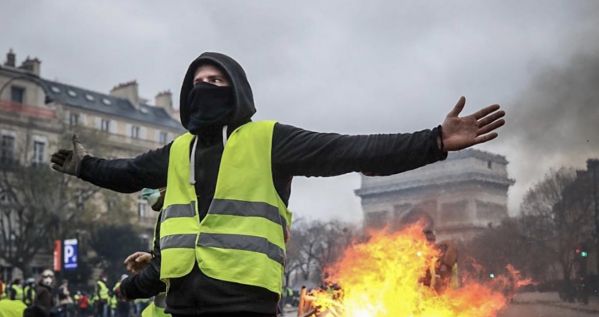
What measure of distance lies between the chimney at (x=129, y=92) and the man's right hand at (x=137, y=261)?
56.8m

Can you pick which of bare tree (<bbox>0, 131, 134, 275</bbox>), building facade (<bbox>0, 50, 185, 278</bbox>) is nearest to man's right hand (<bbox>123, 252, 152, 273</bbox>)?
bare tree (<bbox>0, 131, 134, 275</bbox>)

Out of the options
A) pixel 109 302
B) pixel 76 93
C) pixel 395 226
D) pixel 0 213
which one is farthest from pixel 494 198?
pixel 76 93

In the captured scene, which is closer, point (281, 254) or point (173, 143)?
point (281, 254)

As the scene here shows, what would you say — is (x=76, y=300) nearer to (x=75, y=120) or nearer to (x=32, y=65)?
(x=75, y=120)

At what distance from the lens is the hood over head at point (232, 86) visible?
2908 millimetres

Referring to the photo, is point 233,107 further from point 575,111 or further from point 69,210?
point 69,210

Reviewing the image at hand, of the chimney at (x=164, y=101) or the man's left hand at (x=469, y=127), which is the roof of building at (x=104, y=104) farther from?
the man's left hand at (x=469, y=127)

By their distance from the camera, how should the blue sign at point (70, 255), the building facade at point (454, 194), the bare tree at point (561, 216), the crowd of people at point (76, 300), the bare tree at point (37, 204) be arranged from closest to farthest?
the bare tree at point (561, 216) < the building facade at point (454, 194) < the crowd of people at point (76, 300) < the blue sign at point (70, 255) < the bare tree at point (37, 204)

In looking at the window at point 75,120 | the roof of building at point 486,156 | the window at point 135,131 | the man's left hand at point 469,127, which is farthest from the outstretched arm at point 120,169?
the window at point 135,131

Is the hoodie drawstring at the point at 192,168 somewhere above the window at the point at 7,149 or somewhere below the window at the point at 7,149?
below

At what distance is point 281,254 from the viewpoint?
2.78 meters

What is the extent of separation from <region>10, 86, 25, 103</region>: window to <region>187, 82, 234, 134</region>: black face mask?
159ft

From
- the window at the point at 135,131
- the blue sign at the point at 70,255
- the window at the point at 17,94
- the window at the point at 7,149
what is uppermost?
the window at the point at 17,94

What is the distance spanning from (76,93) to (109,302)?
35347 millimetres
